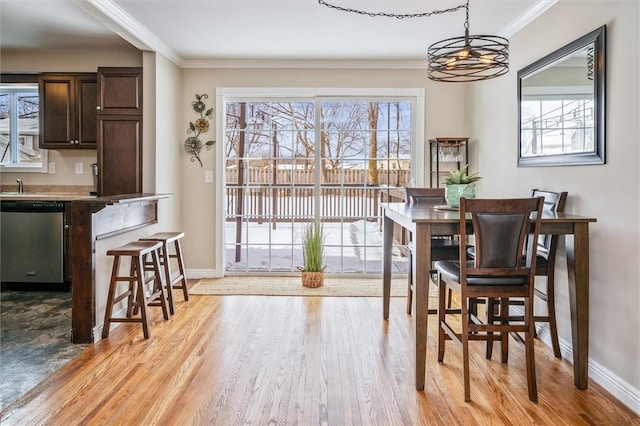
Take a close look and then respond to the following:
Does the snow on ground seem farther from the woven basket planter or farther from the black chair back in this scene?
the black chair back

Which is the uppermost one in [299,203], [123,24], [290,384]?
[123,24]

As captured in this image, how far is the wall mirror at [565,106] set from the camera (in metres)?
2.58

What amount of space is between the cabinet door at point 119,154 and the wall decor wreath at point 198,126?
2.32 ft

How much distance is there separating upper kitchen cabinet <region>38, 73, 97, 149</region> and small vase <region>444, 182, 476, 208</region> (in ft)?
11.8

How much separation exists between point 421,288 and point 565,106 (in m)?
1.63

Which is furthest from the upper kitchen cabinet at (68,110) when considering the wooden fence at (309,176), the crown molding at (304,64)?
the wooden fence at (309,176)

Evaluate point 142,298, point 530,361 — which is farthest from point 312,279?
point 530,361

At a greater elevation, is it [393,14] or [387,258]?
[393,14]

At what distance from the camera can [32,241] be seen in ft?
14.1

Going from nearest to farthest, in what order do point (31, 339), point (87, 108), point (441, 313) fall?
1. point (441, 313)
2. point (31, 339)
3. point (87, 108)

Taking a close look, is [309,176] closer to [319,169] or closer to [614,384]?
[319,169]

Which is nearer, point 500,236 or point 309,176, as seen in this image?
point 500,236

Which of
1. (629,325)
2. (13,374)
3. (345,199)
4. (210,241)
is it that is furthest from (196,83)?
(629,325)

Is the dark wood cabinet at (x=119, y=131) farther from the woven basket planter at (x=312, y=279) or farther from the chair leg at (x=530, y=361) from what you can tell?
the chair leg at (x=530, y=361)
